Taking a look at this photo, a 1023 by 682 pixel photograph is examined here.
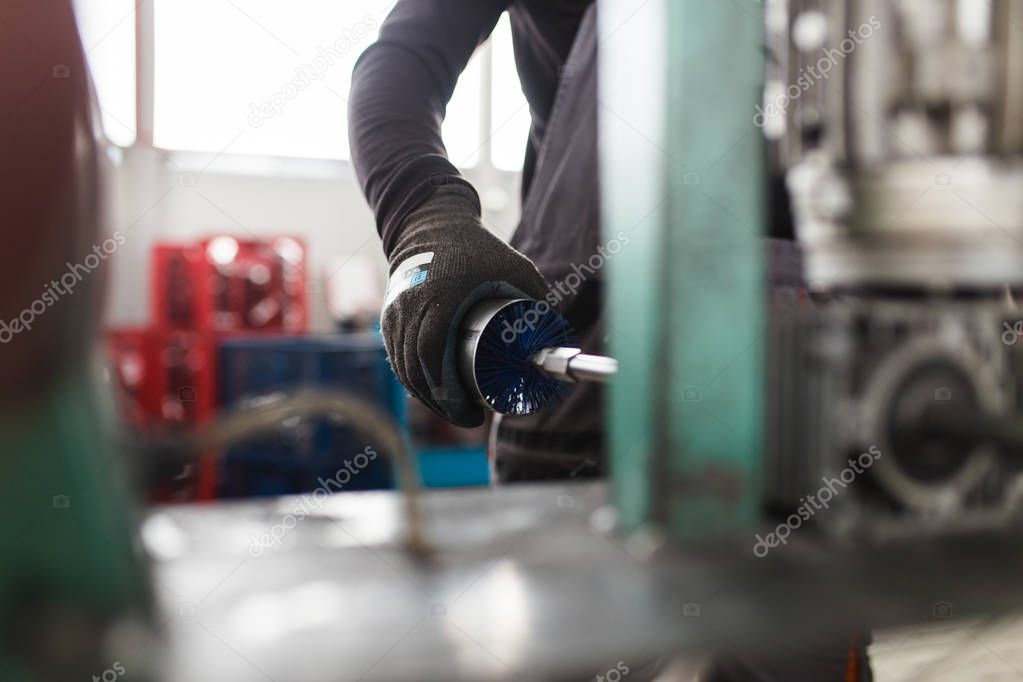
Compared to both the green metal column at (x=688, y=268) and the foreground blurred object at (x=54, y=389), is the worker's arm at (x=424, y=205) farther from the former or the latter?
the green metal column at (x=688, y=268)

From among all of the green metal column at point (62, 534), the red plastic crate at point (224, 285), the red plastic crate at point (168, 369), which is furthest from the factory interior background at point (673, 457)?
the red plastic crate at point (224, 285)

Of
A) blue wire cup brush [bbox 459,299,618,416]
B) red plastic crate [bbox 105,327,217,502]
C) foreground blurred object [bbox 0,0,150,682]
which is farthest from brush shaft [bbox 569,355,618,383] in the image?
red plastic crate [bbox 105,327,217,502]

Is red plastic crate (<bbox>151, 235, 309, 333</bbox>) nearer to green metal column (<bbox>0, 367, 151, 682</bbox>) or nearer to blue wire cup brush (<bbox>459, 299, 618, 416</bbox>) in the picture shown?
green metal column (<bbox>0, 367, 151, 682</bbox>)

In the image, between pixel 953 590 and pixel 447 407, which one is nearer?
pixel 447 407

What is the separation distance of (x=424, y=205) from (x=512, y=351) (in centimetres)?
9

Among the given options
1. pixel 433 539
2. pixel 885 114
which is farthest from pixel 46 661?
pixel 885 114

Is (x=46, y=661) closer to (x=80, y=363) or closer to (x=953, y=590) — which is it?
(x=80, y=363)

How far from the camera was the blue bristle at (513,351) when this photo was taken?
0.35 m

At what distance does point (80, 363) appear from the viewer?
0.50m

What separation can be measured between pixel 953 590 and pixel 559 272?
0.90 m

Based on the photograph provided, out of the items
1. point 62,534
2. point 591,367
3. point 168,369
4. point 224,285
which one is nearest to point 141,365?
point 168,369

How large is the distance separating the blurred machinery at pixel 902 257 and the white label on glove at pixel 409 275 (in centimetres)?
79

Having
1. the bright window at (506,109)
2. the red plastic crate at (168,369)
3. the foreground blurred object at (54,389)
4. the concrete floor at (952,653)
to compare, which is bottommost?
the concrete floor at (952,653)

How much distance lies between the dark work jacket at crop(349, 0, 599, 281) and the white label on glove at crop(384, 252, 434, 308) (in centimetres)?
3
